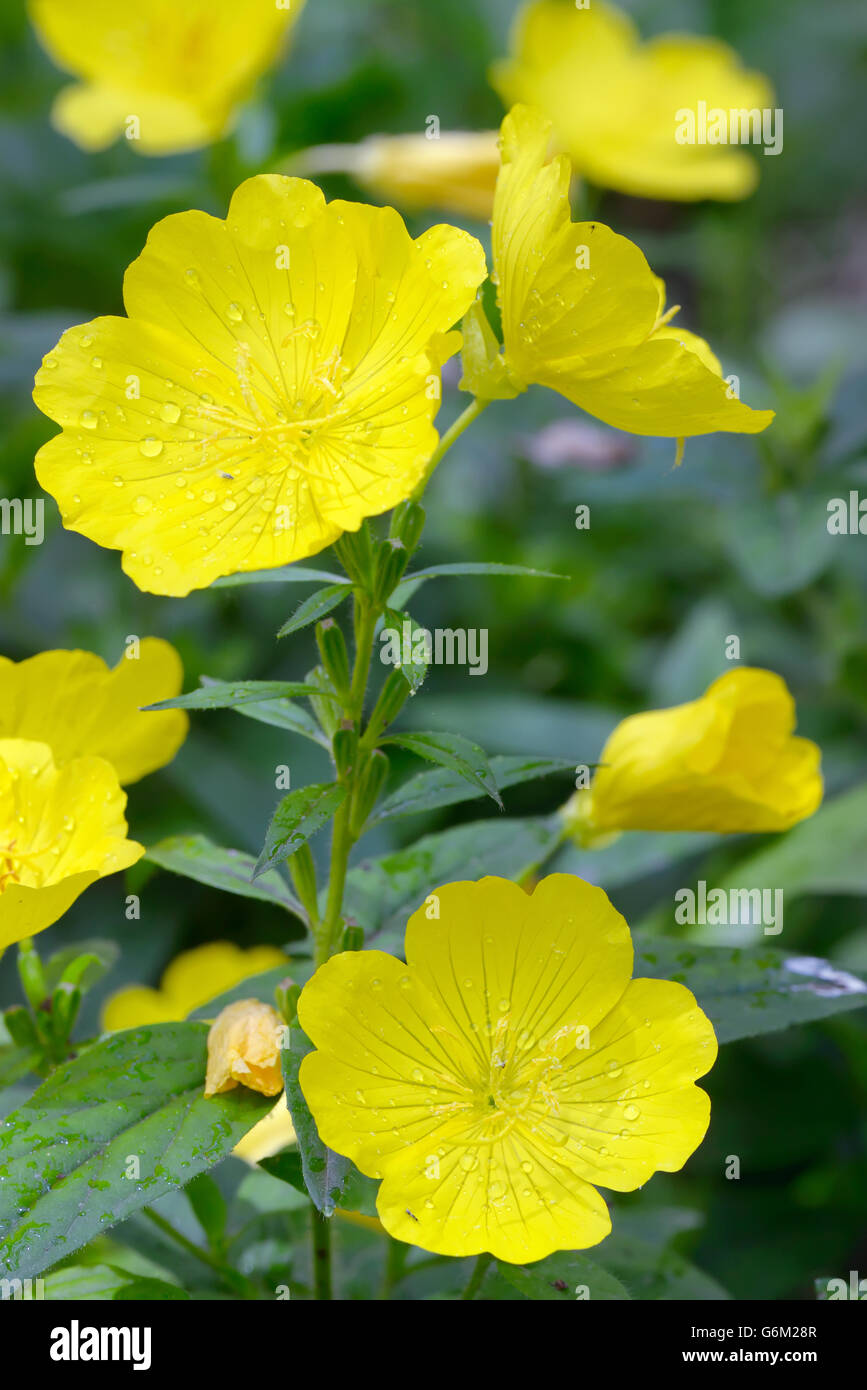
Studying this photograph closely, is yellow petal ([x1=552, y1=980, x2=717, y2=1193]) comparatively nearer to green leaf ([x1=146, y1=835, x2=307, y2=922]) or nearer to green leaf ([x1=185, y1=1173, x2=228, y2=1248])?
green leaf ([x1=146, y1=835, x2=307, y2=922])

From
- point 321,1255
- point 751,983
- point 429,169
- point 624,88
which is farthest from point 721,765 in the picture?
point 624,88

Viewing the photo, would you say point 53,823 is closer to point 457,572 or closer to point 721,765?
point 457,572

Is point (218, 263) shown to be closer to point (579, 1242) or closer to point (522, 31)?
point (579, 1242)

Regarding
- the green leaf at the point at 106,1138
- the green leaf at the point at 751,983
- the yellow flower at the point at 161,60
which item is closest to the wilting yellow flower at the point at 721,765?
the green leaf at the point at 751,983

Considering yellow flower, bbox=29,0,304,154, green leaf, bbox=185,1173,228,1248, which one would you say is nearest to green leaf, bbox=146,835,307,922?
green leaf, bbox=185,1173,228,1248

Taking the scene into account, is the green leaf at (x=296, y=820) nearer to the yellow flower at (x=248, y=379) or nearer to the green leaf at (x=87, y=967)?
the yellow flower at (x=248, y=379)

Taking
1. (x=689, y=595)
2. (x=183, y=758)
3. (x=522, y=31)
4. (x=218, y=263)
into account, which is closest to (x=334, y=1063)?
(x=218, y=263)
